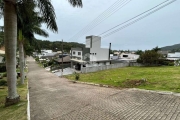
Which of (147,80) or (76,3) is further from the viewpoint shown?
(147,80)

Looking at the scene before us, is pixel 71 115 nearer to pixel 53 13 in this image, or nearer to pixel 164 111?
pixel 164 111

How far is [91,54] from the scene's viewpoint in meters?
31.3

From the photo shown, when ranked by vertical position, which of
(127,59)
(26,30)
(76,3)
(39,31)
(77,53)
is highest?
(76,3)

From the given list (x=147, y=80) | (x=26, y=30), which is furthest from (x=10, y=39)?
(x=147, y=80)

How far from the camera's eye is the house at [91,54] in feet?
98.8

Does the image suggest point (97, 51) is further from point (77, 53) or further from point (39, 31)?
point (39, 31)

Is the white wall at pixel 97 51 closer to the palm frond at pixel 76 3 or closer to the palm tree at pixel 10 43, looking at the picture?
the palm frond at pixel 76 3

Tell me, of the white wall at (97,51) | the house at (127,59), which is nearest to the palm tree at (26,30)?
the white wall at (97,51)

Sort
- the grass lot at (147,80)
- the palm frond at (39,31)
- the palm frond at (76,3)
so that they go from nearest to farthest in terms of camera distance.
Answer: the palm frond at (76,3) < the grass lot at (147,80) < the palm frond at (39,31)

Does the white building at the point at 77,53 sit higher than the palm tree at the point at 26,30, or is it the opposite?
the palm tree at the point at 26,30

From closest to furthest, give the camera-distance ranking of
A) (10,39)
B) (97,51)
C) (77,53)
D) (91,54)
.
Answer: (10,39) → (91,54) → (77,53) → (97,51)

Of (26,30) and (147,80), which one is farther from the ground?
(26,30)

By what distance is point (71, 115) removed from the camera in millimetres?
5246

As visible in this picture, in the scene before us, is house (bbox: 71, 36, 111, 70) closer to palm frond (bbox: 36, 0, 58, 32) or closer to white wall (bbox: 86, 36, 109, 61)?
white wall (bbox: 86, 36, 109, 61)
